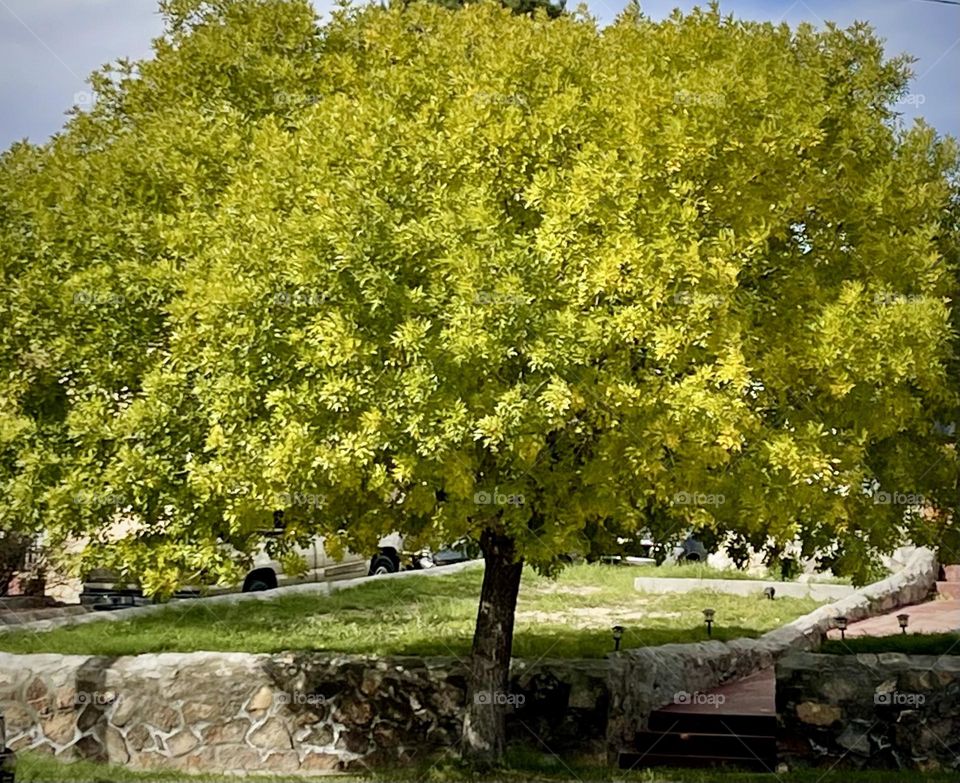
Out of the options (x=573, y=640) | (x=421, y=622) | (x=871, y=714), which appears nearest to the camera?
(x=871, y=714)

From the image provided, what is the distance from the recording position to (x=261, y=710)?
1273 cm

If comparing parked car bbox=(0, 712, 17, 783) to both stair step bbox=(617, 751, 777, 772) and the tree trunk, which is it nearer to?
the tree trunk

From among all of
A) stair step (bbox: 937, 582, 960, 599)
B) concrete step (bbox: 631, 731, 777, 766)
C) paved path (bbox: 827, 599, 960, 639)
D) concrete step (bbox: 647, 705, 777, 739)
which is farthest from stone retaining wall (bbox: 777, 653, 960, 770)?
stair step (bbox: 937, 582, 960, 599)

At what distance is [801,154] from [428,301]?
3607 millimetres

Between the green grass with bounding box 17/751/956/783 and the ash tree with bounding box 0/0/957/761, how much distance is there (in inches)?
93.9

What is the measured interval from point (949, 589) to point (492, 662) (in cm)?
1395

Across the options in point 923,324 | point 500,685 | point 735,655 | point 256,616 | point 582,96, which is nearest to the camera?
point 923,324

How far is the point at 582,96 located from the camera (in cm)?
1052

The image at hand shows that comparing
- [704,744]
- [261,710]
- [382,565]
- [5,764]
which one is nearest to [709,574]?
[382,565]

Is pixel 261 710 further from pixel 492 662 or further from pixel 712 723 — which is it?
pixel 712 723

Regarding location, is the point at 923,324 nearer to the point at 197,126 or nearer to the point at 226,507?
the point at 226,507

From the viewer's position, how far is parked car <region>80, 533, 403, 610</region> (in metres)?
19.5

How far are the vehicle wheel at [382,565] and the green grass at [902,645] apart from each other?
456 inches

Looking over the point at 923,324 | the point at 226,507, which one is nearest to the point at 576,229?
the point at 923,324
